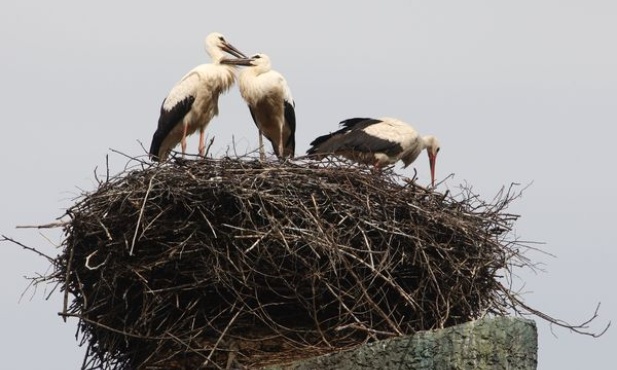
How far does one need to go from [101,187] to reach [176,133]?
311 centimetres

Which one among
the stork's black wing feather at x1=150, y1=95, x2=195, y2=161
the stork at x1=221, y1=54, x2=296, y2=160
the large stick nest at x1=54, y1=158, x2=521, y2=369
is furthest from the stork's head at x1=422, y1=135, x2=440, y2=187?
the large stick nest at x1=54, y1=158, x2=521, y2=369

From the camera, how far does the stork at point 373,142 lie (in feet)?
38.5

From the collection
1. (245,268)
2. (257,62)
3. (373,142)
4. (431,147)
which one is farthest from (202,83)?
(245,268)

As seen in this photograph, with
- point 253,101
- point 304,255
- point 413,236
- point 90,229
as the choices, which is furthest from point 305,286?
point 253,101

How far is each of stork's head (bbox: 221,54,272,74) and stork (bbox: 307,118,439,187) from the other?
2.55 feet

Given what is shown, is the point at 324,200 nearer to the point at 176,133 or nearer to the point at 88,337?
the point at 88,337

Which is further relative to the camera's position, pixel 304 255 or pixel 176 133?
pixel 176 133

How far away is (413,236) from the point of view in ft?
28.6

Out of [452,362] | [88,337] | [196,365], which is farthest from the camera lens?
[88,337]

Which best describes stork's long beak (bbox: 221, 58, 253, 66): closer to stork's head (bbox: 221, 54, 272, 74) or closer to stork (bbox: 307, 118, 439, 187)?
stork's head (bbox: 221, 54, 272, 74)

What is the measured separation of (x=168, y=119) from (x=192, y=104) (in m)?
0.27

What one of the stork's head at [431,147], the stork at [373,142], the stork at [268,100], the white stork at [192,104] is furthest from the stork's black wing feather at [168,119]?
the stork's head at [431,147]

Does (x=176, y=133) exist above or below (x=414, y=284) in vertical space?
above

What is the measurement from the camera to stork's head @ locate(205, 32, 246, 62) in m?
12.3
